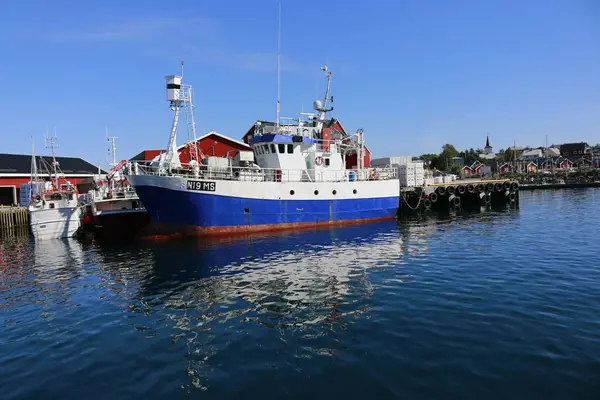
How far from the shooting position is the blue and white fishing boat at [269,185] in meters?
20.8

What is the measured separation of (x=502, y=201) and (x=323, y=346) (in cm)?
4129

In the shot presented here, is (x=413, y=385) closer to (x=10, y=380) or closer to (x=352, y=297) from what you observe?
(x=352, y=297)

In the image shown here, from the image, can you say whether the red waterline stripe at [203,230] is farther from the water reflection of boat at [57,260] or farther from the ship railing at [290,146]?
the ship railing at [290,146]

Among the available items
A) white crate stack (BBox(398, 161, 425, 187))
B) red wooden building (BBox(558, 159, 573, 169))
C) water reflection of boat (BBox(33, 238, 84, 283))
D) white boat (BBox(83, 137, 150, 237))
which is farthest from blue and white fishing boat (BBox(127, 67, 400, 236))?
red wooden building (BBox(558, 159, 573, 169))

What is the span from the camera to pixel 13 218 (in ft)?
105

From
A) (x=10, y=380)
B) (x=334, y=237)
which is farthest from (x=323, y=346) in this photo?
(x=334, y=237)

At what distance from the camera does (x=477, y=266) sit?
12.5m

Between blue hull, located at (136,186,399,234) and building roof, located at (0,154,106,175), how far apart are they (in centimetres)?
2816

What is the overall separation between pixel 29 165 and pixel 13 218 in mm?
11479

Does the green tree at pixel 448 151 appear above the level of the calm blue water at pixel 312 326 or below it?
above

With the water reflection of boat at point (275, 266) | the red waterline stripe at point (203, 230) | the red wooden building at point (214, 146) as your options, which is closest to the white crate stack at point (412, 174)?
the red wooden building at point (214, 146)

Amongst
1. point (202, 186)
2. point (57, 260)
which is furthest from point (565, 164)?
point (57, 260)

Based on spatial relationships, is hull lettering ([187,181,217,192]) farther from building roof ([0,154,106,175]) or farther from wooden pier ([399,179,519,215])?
building roof ([0,154,106,175])

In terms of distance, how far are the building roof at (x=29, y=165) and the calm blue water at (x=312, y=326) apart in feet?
99.1
